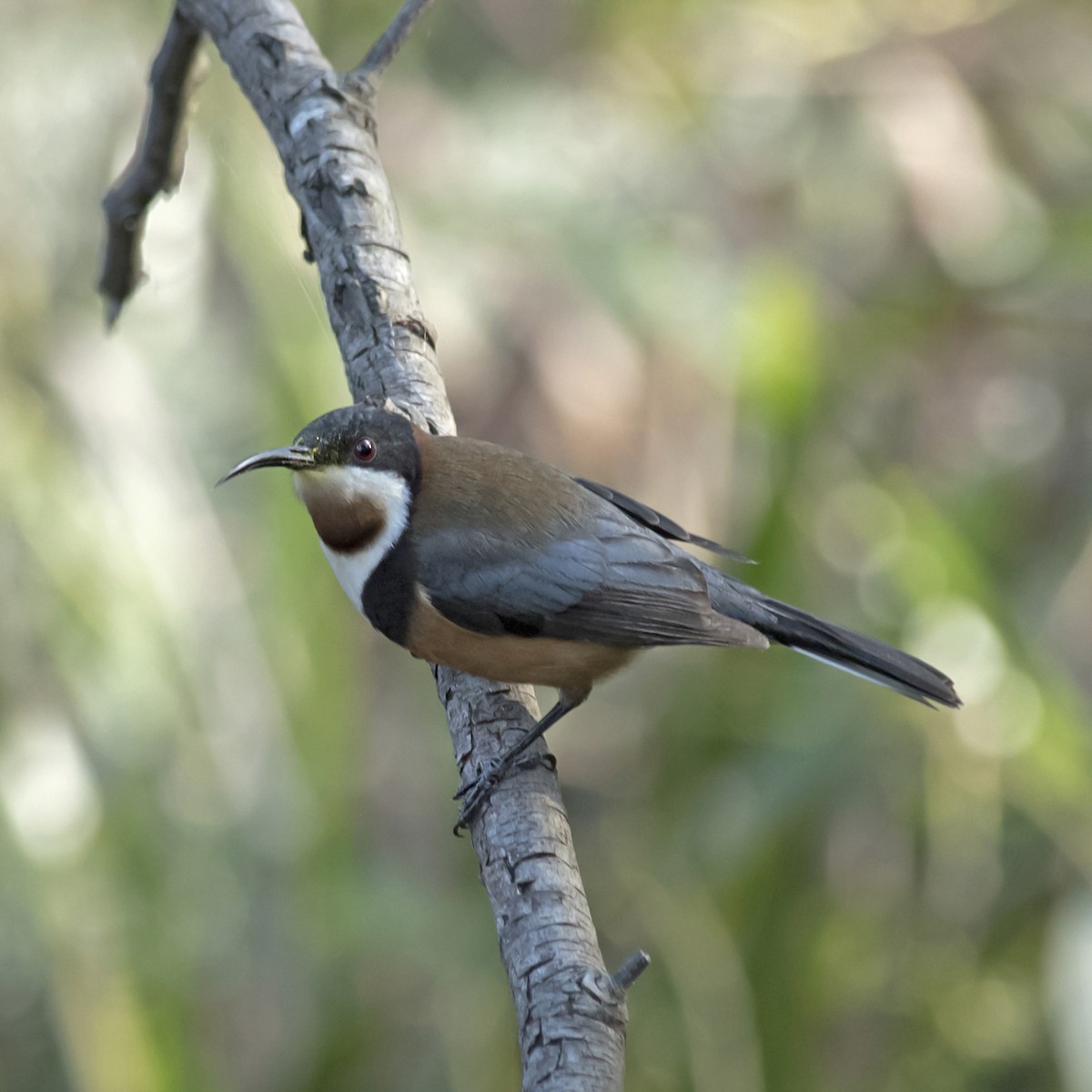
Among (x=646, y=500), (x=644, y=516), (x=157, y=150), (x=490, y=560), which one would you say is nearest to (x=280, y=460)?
(x=490, y=560)

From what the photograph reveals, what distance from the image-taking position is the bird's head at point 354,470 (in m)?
2.88

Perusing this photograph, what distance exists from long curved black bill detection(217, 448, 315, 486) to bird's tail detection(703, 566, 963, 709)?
104 centimetres

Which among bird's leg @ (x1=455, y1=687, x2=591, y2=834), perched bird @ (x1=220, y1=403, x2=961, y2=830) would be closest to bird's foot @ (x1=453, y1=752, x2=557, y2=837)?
bird's leg @ (x1=455, y1=687, x2=591, y2=834)

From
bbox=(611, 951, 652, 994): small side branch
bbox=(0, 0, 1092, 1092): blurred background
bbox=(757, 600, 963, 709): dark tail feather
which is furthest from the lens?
bbox=(0, 0, 1092, 1092): blurred background

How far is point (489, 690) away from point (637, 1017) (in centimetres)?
195

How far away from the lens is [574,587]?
3.06m

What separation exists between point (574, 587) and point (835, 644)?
2.30 feet

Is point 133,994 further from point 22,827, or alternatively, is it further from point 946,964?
point 946,964

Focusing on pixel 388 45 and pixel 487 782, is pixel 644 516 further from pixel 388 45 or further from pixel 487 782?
pixel 388 45

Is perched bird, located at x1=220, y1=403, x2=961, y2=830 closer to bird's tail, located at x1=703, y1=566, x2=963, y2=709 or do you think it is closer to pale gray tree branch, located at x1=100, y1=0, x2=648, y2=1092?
bird's tail, located at x1=703, y1=566, x2=963, y2=709

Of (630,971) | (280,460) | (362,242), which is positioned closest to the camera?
(630,971)

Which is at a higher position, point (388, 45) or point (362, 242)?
point (388, 45)

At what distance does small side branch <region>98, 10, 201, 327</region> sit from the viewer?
3.47m

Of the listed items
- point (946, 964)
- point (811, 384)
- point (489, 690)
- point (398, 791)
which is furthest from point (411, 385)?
point (398, 791)
